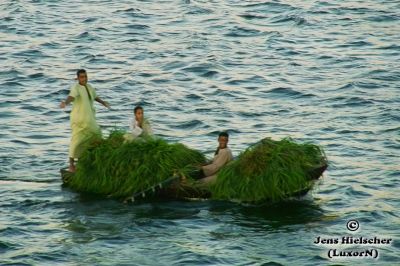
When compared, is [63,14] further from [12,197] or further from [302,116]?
[12,197]

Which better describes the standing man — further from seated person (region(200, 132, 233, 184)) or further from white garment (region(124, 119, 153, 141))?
seated person (region(200, 132, 233, 184))

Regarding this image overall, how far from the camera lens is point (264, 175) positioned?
69.6 feet

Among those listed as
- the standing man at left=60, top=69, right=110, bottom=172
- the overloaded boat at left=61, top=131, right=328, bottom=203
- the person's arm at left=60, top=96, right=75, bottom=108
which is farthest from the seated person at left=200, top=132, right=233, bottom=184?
the person's arm at left=60, top=96, right=75, bottom=108

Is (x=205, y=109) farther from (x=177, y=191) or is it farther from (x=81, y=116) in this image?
(x=177, y=191)

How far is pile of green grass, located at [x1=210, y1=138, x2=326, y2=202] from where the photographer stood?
21188 mm

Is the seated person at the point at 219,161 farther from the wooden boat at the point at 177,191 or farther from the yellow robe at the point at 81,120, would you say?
the yellow robe at the point at 81,120

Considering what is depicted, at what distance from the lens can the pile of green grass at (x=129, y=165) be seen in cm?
2184

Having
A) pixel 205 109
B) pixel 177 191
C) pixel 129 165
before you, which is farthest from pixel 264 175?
pixel 205 109

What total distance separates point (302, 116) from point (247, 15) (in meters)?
11.9

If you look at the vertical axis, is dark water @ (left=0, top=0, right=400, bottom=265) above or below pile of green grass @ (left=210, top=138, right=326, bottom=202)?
below

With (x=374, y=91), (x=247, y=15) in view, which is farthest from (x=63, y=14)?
(x=374, y=91)

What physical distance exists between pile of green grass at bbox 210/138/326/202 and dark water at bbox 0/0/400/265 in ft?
1.00

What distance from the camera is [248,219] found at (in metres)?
21.1

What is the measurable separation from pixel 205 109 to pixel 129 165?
25.6 ft
